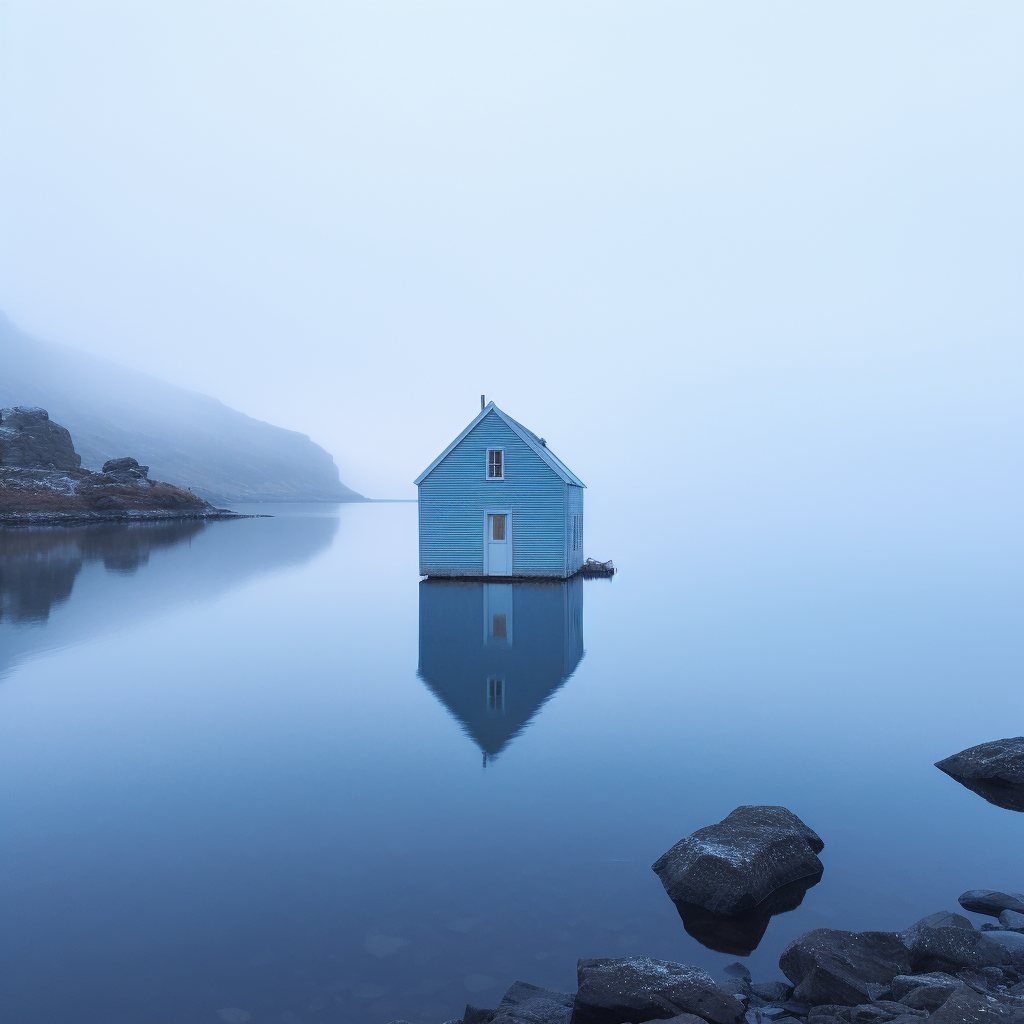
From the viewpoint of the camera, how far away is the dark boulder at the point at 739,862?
24.8 ft

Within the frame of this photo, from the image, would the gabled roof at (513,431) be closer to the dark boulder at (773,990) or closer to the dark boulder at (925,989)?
the dark boulder at (773,990)

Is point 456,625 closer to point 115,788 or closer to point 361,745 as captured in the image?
point 361,745

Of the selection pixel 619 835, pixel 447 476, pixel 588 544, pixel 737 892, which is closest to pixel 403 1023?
pixel 737 892

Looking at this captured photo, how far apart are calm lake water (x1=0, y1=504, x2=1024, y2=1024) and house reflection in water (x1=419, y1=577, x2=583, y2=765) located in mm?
126

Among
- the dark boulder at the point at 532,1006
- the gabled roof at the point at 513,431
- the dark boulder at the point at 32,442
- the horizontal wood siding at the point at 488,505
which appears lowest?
the dark boulder at the point at 532,1006

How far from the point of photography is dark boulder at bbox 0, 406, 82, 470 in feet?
316

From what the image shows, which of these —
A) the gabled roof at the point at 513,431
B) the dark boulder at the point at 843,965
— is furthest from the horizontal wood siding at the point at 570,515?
the dark boulder at the point at 843,965

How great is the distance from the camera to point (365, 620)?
26125 millimetres

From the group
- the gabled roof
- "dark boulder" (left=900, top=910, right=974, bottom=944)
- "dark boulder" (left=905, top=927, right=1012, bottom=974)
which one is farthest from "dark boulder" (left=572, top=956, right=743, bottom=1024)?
the gabled roof

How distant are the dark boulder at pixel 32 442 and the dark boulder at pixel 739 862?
11025 centimetres

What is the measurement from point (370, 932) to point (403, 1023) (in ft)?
4.98

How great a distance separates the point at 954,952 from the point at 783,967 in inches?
57.9

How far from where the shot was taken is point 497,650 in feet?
65.8

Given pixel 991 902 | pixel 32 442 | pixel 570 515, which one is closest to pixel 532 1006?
pixel 991 902
